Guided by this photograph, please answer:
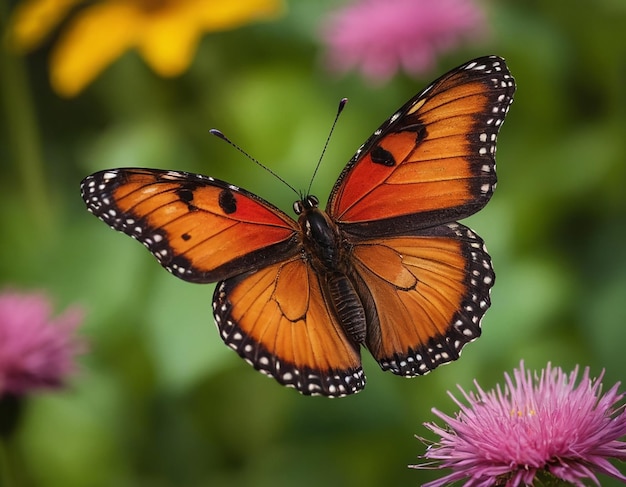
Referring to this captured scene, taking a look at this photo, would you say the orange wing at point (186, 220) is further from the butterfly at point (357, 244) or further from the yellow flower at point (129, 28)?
the yellow flower at point (129, 28)

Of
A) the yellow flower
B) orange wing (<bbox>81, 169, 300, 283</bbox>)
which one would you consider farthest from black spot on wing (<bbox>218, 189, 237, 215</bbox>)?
the yellow flower

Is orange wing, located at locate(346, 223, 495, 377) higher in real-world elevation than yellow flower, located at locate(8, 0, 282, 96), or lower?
lower

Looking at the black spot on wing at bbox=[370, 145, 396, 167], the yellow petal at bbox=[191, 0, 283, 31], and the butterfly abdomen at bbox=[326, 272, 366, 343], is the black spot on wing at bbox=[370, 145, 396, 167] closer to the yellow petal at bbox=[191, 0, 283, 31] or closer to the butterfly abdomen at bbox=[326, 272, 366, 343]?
the butterfly abdomen at bbox=[326, 272, 366, 343]

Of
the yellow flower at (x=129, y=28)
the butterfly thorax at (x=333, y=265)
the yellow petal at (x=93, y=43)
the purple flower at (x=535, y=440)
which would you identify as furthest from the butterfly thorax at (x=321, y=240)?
the yellow petal at (x=93, y=43)

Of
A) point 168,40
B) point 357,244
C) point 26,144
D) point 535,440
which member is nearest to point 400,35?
point 168,40

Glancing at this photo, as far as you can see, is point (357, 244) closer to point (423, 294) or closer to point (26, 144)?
point (423, 294)

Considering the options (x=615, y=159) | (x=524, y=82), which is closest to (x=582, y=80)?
(x=524, y=82)
